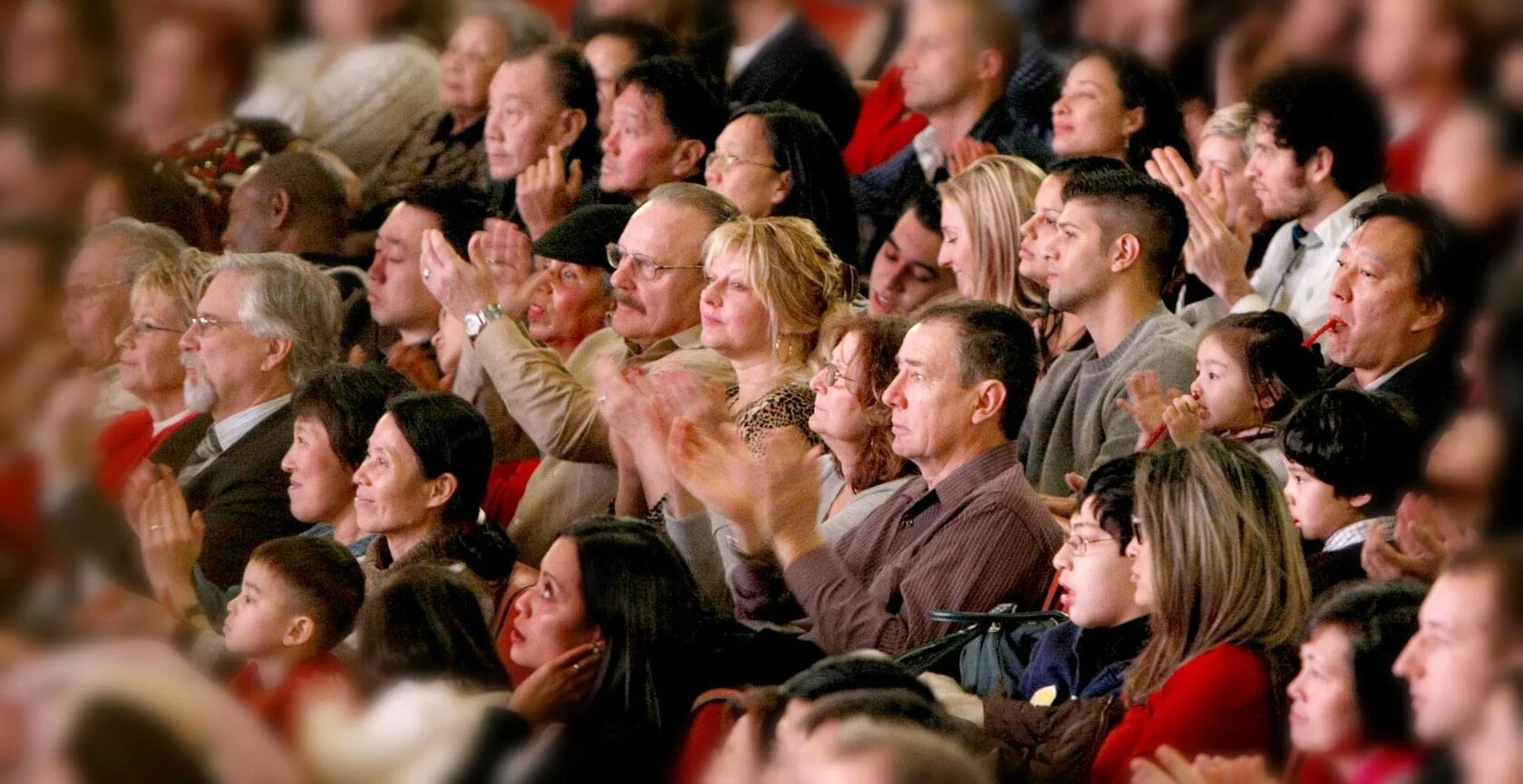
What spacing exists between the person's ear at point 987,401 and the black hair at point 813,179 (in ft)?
3.16

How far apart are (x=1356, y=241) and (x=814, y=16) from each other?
196cm

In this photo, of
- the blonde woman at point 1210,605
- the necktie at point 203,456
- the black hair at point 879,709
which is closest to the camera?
the black hair at point 879,709

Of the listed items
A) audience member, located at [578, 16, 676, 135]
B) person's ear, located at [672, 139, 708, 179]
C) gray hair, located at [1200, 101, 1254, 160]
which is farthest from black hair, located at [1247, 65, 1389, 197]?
audience member, located at [578, 16, 676, 135]

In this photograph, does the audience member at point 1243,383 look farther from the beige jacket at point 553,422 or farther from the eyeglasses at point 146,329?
the eyeglasses at point 146,329

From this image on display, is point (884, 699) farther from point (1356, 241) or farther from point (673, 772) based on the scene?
point (1356, 241)

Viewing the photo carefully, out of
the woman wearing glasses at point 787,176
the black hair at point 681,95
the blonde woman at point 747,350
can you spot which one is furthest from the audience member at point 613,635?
the black hair at point 681,95

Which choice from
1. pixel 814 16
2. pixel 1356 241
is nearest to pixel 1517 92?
pixel 1356 241

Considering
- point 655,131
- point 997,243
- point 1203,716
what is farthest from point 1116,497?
point 655,131

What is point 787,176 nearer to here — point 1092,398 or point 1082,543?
point 1092,398

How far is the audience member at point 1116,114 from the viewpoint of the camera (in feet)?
11.9

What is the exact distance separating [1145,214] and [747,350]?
0.59 m

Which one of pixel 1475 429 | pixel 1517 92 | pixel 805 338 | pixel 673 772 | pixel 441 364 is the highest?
pixel 1517 92

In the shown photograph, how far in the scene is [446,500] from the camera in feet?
9.57

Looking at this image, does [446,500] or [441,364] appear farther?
[441,364]
